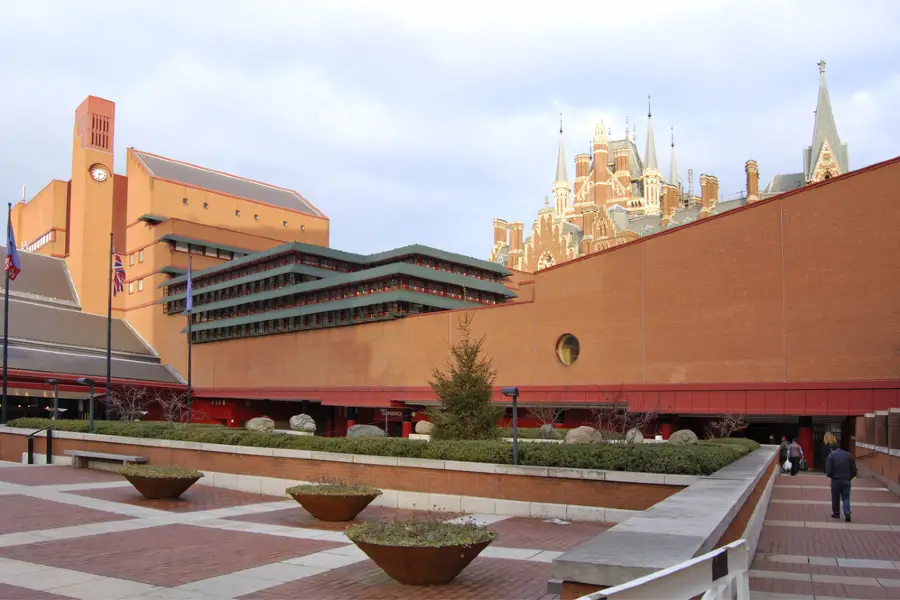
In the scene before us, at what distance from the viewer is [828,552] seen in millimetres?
12125

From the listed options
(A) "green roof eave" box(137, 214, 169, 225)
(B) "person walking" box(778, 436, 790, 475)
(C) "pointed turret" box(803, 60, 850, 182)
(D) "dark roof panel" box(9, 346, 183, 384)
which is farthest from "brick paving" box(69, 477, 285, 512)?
(C) "pointed turret" box(803, 60, 850, 182)

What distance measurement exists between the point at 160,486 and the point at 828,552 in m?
13.7

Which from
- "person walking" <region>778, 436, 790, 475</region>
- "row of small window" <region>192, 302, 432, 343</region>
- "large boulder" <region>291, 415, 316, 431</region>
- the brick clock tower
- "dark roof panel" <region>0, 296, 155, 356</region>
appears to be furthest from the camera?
the brick clock tower

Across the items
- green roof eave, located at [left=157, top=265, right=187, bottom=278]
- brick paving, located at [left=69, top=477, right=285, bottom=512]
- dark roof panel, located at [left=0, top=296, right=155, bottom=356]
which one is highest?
green roof eave, located at [left=157, top=265, right=187, bottom=278]

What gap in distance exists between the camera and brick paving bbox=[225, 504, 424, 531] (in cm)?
1440

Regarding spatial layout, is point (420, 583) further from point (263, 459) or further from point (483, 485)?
point (263, 459)

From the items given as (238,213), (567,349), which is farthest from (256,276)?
(567,349)

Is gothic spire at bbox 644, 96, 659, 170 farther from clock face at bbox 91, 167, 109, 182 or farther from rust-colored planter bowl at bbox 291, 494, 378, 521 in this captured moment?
rust-colored planter bowl at bbox 291, 494, 378, 521

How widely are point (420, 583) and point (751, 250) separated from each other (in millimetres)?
29649

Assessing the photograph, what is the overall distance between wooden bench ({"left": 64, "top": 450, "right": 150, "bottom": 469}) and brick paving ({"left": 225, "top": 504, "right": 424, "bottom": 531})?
804 cm

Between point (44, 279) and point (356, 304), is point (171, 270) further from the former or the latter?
point (356, 304)

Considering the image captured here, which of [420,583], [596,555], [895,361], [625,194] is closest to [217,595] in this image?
[420,583]

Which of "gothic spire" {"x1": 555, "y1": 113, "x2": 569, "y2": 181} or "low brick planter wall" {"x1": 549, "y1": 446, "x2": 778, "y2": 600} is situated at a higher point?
"gothic spire" {"x1": 555, "y1": 113, "x2": 569, "y2": 181}

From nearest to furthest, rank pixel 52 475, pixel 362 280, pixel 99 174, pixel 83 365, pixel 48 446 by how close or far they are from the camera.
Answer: pixel 52 475, pixel 48 446, pixel 362 280, pixel 83 365, pixel 99 174
